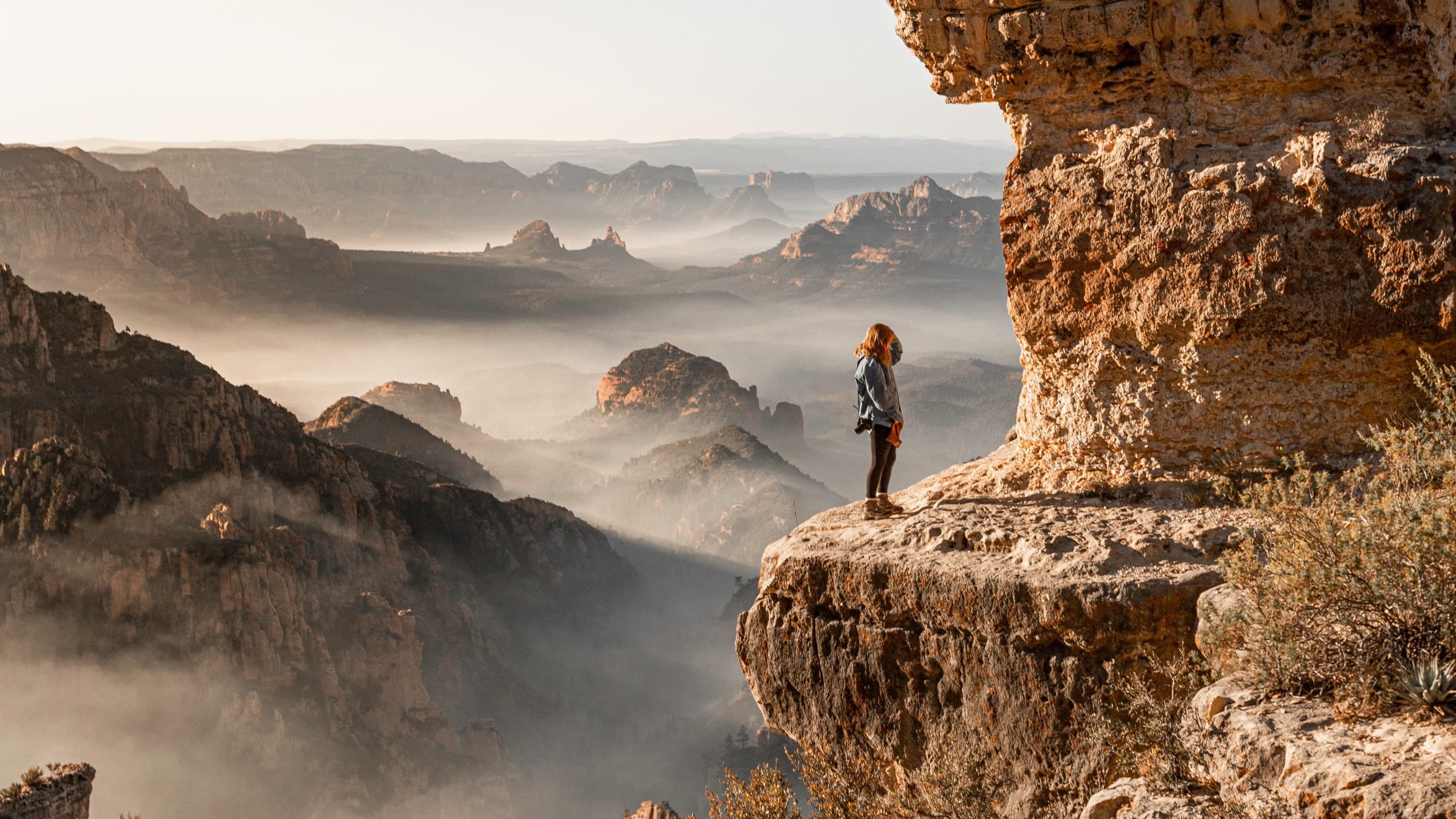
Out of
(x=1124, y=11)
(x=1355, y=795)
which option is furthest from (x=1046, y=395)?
(x=1355, y=795)

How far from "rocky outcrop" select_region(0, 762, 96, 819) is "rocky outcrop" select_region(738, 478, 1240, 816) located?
37.5 feet

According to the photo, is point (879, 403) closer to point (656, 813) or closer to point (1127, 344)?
point (1127, 344)

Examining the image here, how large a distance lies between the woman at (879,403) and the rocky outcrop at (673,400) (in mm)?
97821

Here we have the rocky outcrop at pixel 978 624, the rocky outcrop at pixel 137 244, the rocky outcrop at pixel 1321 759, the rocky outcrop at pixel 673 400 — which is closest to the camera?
the rocky outcrop at pixel 1321 759

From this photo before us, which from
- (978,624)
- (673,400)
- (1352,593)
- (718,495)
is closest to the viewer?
(1352,593)

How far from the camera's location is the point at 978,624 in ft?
20.2

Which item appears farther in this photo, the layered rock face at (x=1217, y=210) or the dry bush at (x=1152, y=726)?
the layered rock face at (x=1217, y=210)

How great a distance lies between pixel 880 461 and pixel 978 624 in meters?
1.90

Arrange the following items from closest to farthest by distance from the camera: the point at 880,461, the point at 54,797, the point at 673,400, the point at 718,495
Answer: the point at 880,461 → the point at 54,797 → the point at 718,495 → the point at 673,400

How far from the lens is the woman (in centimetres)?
771

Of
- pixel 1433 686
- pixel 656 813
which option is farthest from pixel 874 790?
pixel 656 813

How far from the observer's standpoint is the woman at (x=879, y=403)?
771cm

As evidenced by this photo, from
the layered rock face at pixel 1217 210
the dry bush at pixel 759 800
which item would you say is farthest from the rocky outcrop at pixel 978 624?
the dry bush at pixel 759 800

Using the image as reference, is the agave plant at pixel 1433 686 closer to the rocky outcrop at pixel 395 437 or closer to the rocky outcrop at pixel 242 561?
the rocky outcrop at pixel 242 561
